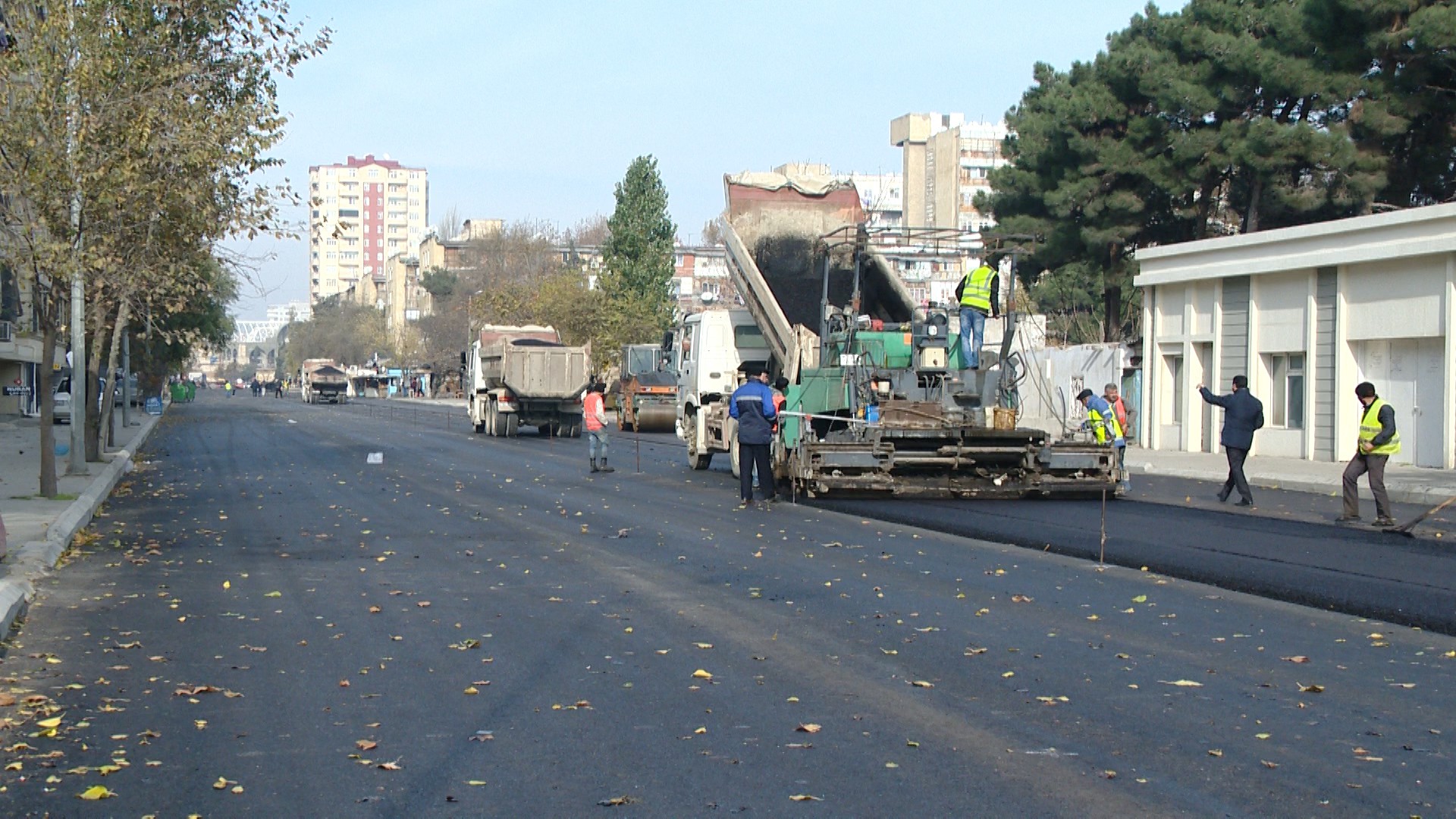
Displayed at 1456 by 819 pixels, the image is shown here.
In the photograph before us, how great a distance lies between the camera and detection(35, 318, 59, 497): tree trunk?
17.1 metres

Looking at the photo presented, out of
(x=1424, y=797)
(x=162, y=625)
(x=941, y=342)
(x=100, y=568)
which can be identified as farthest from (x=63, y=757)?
(x=941, y=342)

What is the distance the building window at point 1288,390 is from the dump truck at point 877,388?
12200 millimetres

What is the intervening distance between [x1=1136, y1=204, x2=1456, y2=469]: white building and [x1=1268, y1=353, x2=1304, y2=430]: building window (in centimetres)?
2

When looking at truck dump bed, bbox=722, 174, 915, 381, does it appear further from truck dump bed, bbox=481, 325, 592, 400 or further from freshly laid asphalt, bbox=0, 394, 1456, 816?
truck dump bed, bbox=481, 325, 592, 400

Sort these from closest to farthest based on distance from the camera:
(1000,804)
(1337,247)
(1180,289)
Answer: (1000,804)
(1337,247)
(1180,289)

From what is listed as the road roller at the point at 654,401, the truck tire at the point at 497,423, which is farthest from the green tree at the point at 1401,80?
the truck tire at the point at 497,423

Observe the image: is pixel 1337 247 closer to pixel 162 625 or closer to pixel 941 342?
pixel 941 342

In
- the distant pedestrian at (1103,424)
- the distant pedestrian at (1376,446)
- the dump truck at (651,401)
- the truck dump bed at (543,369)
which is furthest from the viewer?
the dump truck at (651,401)

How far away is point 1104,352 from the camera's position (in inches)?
1387

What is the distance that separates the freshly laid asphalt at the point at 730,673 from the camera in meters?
5.48

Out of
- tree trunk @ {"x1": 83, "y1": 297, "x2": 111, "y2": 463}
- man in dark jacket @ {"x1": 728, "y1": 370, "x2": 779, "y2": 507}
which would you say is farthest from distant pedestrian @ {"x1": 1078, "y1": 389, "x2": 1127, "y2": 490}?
tree trunk @ {"x1": 83, "y1": 297, "x2": 111, "y2": 463}

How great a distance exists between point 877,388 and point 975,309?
165cm

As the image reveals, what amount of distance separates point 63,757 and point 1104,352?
31979 millimetres

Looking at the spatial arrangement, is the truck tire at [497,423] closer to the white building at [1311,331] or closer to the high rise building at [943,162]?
the white building at [1311,331]
